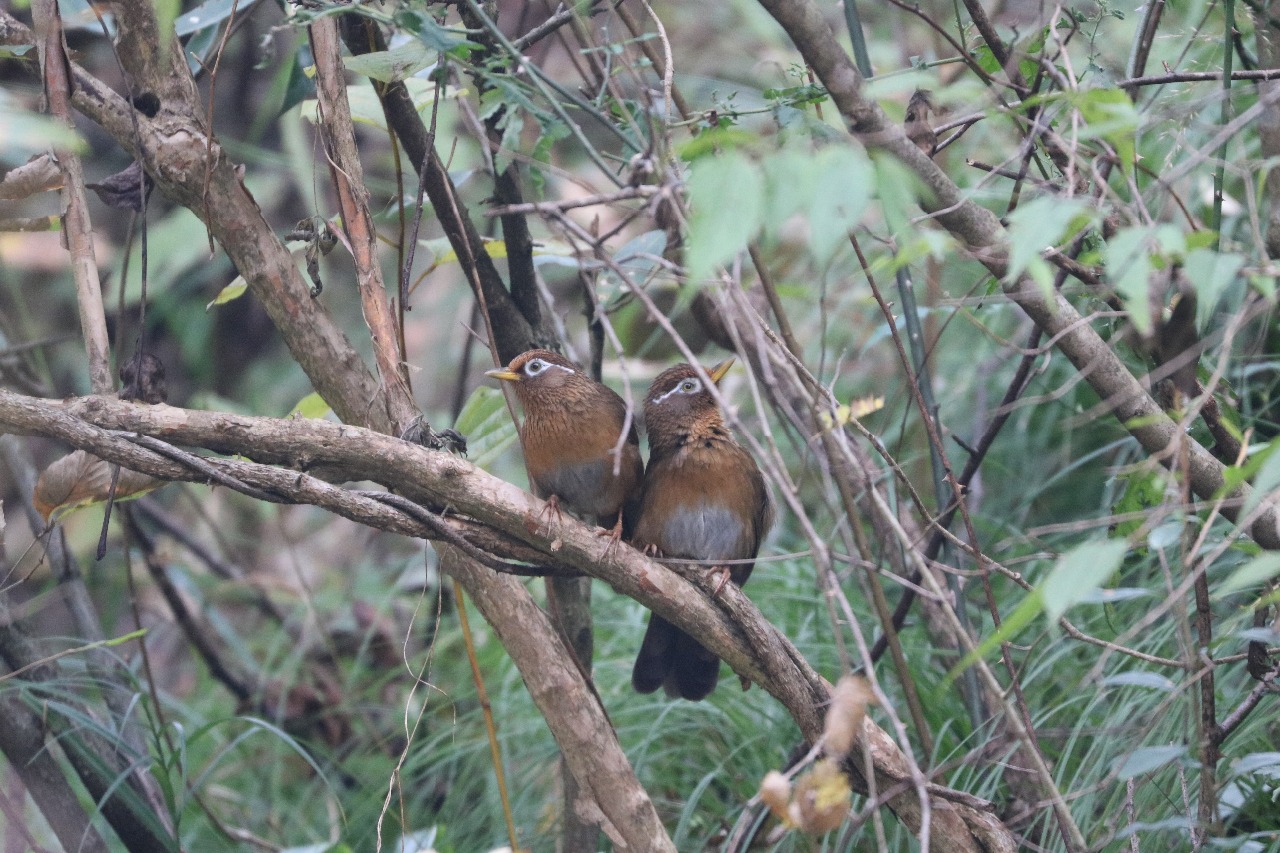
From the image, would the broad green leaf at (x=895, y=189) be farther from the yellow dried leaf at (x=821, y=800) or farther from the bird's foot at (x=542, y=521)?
the bird's foot at (x=542, y=521)

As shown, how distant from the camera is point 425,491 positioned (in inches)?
88.0

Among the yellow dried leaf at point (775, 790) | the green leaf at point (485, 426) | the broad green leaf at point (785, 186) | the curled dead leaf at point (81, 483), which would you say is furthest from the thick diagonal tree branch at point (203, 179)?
the broad green leaf at point (785, 186)

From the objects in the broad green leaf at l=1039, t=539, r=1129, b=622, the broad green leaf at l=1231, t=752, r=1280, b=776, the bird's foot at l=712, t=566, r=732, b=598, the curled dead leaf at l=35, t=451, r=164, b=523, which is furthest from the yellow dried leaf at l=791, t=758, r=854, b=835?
the curled dead leaf at l=35, t=451, r=164, b=523

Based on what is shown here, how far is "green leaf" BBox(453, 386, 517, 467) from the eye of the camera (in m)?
2.81

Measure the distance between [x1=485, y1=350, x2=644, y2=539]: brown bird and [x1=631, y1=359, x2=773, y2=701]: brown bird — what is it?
10 centimetres

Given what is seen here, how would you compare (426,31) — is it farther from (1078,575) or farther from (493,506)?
(1078,575)

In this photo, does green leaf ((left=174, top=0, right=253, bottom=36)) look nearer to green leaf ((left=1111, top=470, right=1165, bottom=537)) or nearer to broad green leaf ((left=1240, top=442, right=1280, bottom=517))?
green leaf ((left=1111, top=470, right=1165, bottom=537))

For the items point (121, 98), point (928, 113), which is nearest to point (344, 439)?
point (121, 98)

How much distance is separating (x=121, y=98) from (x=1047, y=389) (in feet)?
10.5

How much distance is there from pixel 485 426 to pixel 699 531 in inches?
27.8

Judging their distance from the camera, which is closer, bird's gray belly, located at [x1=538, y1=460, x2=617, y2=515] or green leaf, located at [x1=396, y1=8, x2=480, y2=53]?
green leaf, located at [x1=396, y1=8, x2=480, y2=53]

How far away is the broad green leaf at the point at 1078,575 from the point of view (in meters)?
1.25

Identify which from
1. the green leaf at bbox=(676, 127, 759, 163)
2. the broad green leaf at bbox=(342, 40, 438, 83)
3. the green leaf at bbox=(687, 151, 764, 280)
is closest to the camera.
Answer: the green leaf at bbox=(687, 151, 764, 280)

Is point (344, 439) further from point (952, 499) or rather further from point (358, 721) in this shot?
point (358, 721)
